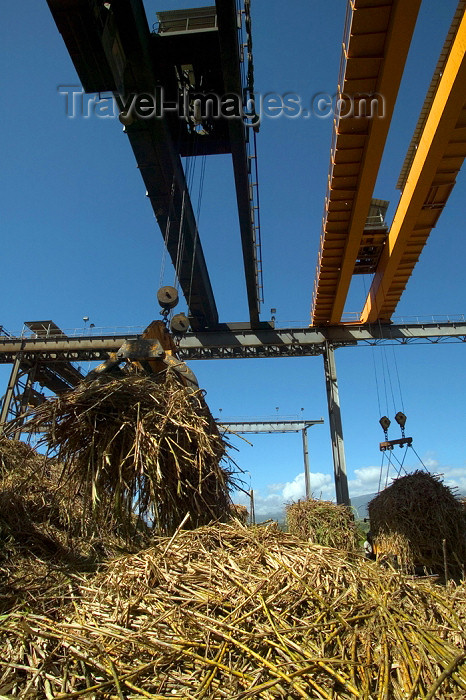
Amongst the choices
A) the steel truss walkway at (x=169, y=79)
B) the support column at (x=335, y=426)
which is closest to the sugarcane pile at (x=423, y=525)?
the steel truss walkway at (x=169, y=79)

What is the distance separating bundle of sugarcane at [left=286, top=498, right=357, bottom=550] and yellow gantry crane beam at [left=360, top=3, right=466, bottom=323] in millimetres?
9025

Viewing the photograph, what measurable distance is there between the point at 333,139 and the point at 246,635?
12.8 meters

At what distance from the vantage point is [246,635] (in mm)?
1732

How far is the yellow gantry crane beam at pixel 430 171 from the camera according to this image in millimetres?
9398

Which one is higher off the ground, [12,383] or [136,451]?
[12,383]

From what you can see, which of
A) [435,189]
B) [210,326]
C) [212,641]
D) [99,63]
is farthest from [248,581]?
[210,326]

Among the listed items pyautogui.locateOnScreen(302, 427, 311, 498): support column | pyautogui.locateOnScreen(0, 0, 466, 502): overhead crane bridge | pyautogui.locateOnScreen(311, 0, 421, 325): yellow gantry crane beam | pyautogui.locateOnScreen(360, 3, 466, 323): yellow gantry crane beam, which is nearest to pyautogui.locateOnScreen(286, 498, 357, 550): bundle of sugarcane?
pyautogui.locateOnScreen(0, 0, 466, 502): overhead crane bridge

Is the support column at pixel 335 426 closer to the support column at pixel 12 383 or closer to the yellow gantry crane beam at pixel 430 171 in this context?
the yellow gantry crane beam at pixel 430 171

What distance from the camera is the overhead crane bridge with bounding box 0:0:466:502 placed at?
927 centimetres

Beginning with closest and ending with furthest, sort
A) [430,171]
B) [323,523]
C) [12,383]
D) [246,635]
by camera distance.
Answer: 1. [246,635]
2. [430,171]
3. [323,523]
4. [12,383]

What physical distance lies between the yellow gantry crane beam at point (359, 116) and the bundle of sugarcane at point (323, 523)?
8563 mm

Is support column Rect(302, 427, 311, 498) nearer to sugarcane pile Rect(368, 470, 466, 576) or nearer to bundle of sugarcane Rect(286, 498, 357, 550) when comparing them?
bundle of sugarcane Rect(286, 498, 357, 550)

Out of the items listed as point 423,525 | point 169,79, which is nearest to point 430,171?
point 169,79

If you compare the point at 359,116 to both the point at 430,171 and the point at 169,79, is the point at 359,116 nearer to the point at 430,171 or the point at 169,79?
the point at 430,171
